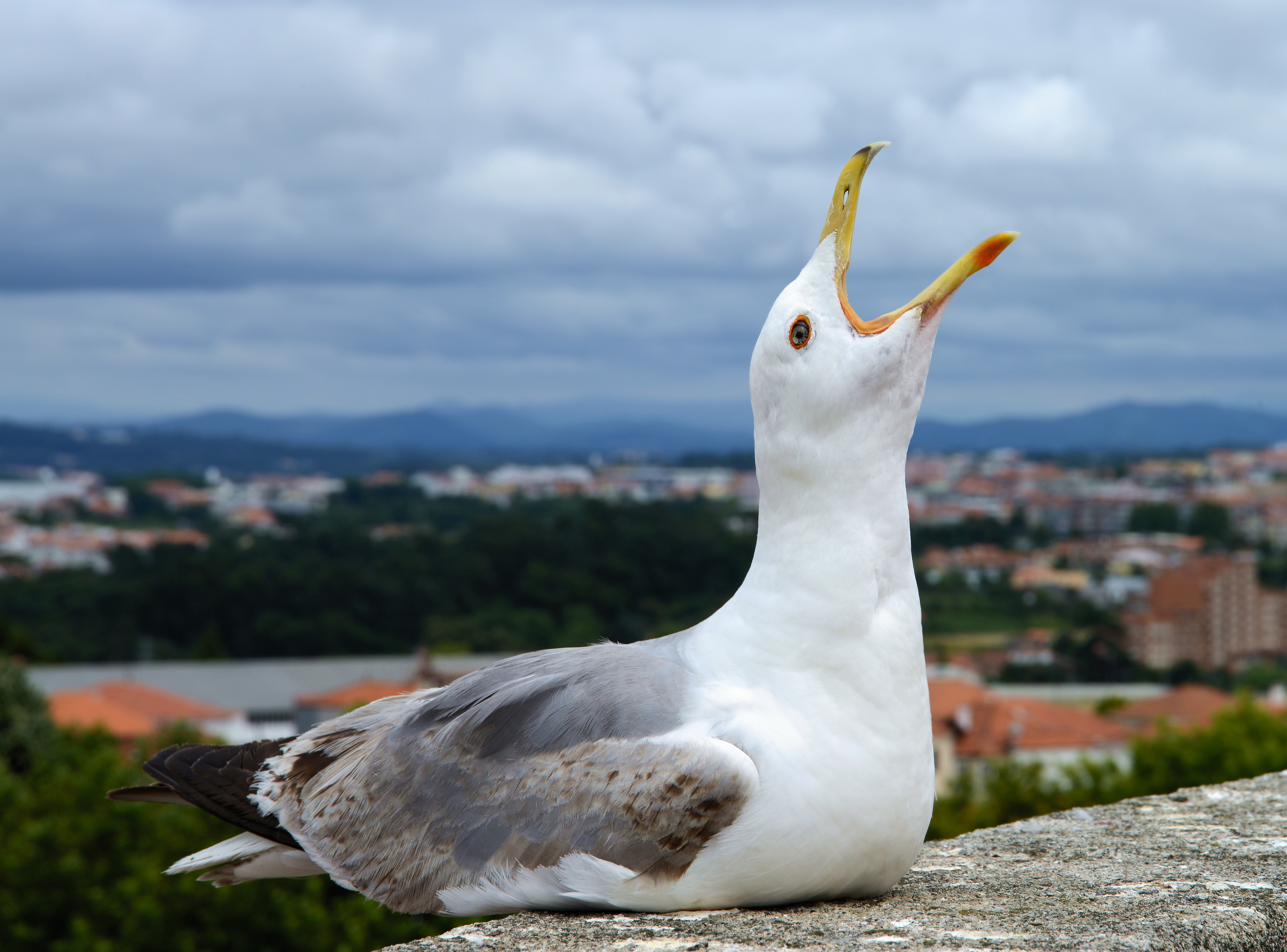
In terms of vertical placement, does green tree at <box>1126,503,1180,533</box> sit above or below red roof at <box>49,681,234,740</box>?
above

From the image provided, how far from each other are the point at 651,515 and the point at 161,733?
5830 cm

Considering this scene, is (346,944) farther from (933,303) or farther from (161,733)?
(161,733)

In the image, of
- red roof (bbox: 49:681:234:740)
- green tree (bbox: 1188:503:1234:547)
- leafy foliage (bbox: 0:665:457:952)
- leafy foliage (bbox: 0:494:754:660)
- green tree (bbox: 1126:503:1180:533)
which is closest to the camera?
leafy foliage (bbox: 0:665:457:952)

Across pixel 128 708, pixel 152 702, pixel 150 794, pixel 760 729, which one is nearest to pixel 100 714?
pixel 128 708

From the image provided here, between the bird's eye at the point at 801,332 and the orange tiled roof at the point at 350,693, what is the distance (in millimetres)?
43023

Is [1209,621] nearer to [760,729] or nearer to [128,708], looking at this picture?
[128,708]

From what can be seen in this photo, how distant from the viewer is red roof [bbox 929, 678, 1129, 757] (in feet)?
173

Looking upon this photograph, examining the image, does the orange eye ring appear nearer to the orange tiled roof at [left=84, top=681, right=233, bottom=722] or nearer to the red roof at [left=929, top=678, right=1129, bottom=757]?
the red roof at [left=929, top=678, right=1129, bottom=757]

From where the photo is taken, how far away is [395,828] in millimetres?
3223

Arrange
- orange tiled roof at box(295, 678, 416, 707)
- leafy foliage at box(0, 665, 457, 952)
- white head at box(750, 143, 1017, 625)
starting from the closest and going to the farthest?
white head at box(750, 143, 1017, 625)
leafy foliage at box(0, 665, 457, 952)
orange tiled roof at box(295, 678, 416, 707)

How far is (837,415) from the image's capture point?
305cm

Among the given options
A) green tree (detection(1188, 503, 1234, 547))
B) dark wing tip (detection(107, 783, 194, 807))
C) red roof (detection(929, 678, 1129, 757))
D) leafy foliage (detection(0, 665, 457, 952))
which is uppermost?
dark wing tip (detection(107, 783, 194, 807))

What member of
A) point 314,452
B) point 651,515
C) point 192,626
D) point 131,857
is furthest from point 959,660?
point 314,452

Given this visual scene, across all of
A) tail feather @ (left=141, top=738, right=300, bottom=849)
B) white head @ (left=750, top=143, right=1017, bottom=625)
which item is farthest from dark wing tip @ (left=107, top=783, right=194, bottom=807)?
white head @ (left=750, top=143, right=1017, bottom=625)
